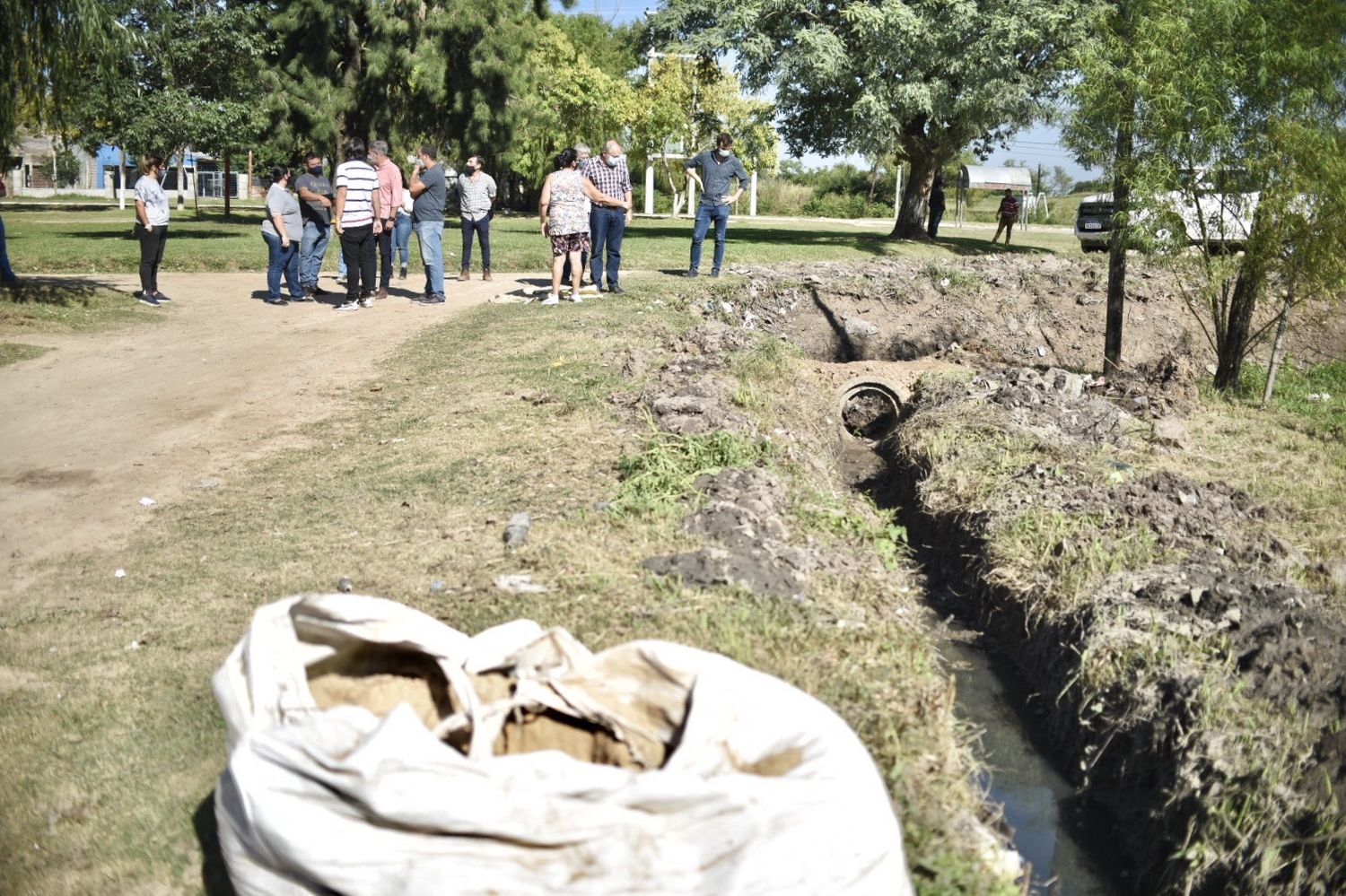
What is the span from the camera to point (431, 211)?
14336 mm

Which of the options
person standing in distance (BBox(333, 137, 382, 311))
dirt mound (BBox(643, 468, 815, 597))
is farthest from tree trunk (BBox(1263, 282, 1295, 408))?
person standing in distance (BBox(333, 137, 382, 311))

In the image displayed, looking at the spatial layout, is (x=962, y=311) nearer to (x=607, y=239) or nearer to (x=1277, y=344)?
(x=1277, y=344)

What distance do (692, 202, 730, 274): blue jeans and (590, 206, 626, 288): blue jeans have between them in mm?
1314

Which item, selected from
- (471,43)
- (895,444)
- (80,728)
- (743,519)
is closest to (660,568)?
(743,519)

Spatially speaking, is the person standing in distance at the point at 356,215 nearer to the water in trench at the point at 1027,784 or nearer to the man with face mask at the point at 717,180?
the man with face mask at the point at 717,180

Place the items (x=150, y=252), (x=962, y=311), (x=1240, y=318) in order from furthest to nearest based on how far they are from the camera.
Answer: (x=962, y=311) → (x=150, y=252) → (x=1240, y=318)

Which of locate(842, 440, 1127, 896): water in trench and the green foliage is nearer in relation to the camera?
locate(842, 440, 1127, 896): water in trench

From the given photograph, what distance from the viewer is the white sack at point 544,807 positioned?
2834mm

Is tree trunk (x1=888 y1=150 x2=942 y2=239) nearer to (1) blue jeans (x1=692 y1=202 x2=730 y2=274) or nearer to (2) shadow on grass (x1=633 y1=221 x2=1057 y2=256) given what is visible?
(2) shadow on grass (x1=633 y1=221 x2=1057 y2=256)

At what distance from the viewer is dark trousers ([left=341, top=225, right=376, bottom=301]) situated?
13492 mm

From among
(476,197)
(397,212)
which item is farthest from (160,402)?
(476,197)

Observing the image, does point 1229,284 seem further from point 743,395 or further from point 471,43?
point 471,43

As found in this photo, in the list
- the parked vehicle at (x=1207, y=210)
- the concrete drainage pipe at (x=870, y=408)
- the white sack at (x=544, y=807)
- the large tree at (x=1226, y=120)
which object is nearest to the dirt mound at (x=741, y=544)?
the white sack at (x=544, y=807)

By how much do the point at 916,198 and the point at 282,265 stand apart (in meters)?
18.2
